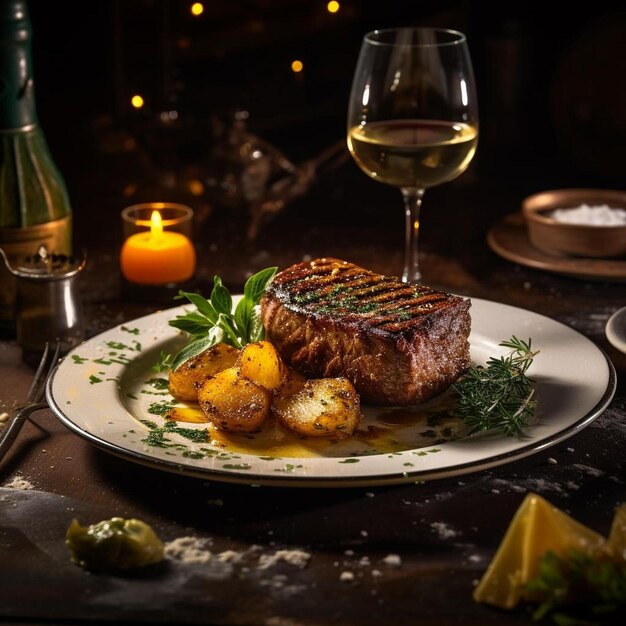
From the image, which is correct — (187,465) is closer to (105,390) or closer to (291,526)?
(291,526)

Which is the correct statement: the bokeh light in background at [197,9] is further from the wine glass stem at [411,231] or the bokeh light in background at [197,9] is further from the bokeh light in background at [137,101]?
the wine glass stem at [411,231]

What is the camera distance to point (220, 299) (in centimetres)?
254

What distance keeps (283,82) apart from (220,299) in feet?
9.14

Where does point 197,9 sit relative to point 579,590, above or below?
above

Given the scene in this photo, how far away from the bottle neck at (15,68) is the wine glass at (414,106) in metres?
0.97

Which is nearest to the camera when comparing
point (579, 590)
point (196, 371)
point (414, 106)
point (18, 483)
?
point (579, 590)

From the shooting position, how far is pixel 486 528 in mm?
1957

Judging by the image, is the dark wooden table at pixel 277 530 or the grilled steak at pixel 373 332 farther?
the grilled steak at pixel 373 332

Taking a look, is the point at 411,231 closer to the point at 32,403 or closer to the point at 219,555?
the point at 32,403

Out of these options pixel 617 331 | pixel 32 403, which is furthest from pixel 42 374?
pixel 617 331

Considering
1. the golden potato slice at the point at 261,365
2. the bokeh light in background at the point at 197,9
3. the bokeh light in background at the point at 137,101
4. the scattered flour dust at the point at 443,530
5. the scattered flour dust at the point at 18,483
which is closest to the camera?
the scattered flour dust at the point at 443,530

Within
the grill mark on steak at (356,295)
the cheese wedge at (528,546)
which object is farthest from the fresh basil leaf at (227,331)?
the cheese wedge at (528,546)

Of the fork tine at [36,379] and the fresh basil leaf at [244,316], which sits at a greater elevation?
the fresh basil leaf at [244,316]

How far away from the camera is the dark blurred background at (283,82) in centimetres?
461
